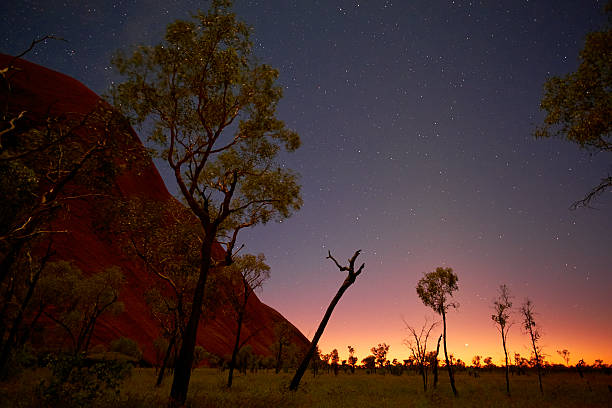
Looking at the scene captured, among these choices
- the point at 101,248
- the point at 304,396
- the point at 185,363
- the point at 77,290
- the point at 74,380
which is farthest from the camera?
the point at 101,248

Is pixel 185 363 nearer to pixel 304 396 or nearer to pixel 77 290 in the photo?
pixel 304 396

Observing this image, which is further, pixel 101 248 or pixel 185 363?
pixel 101 248

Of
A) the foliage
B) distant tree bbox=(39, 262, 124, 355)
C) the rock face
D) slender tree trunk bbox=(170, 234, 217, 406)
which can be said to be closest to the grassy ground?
slender tree trunk bbox=(170, 234, 217, 406)

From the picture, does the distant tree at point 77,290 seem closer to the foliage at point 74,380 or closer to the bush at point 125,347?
the bush at point 125,347

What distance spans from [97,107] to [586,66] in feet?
65.6

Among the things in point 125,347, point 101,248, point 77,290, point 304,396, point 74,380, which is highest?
point 101,248

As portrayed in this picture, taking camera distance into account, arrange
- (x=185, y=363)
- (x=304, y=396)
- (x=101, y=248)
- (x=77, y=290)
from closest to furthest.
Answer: (x=185, y=363) < (x=304, y=396) < (x=77, y=290) < (x=101, y=248)

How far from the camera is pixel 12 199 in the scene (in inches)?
335

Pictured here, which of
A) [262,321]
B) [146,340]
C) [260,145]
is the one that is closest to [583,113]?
[260,145]

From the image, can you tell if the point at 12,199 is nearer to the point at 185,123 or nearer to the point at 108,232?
the point at 108,232

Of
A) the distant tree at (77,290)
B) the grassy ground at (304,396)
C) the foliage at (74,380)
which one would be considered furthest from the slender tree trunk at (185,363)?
the distant tree at (77,290)

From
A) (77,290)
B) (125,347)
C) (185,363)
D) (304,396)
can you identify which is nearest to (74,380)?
(185,363)

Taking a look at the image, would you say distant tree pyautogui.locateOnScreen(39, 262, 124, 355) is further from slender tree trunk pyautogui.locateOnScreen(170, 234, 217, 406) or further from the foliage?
the foliage

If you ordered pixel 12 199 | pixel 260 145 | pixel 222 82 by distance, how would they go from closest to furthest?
pixel 12 199 < pixel 222 82 < pixel 260 145
